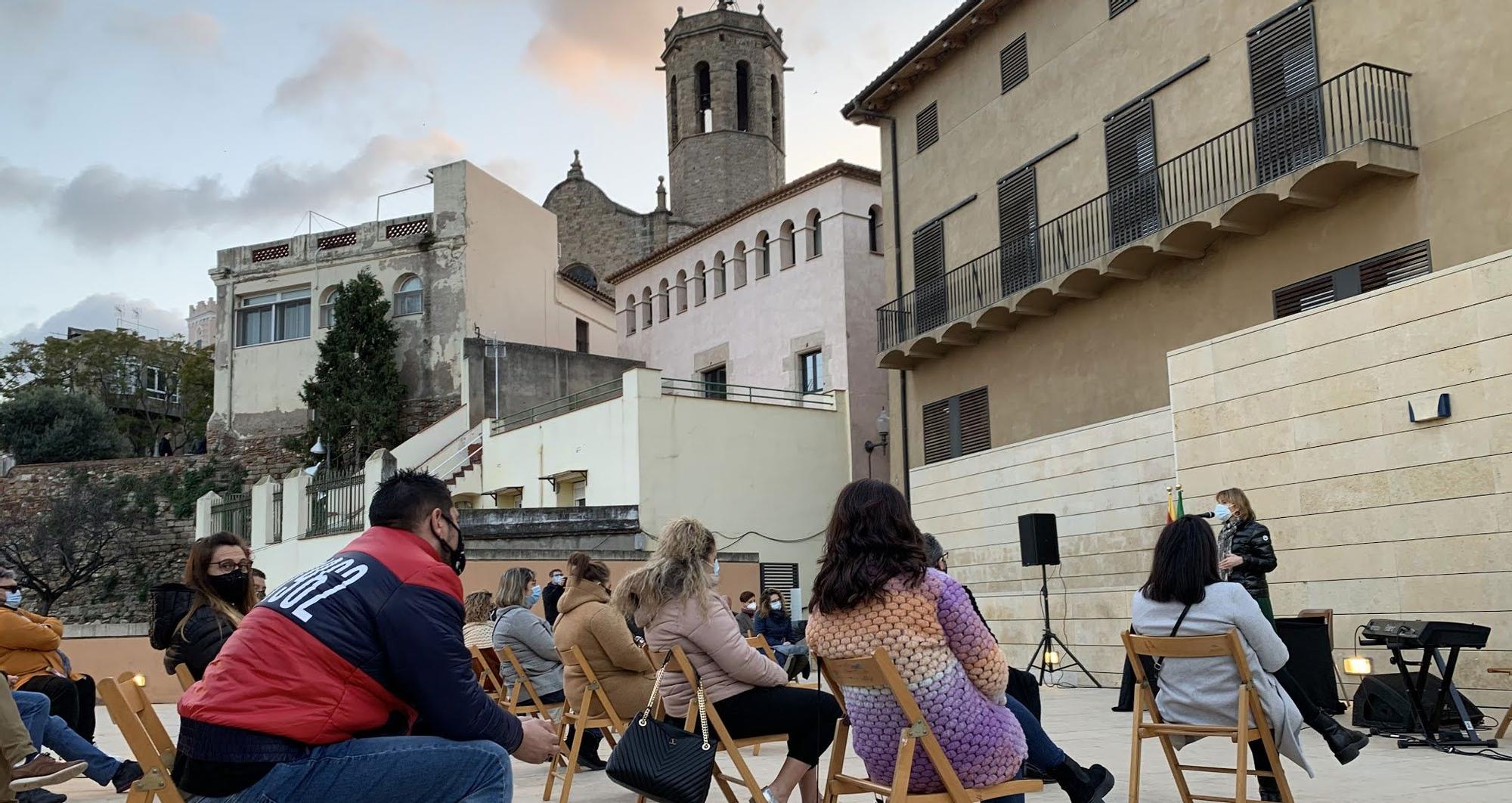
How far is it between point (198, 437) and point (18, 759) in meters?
40.8

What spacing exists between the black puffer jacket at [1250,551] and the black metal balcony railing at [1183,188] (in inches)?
215

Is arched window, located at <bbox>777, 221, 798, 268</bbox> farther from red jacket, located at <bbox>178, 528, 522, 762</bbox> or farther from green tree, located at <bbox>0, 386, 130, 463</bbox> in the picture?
red jacket, located at <bbox>178, 528, 522, 762</bbox>

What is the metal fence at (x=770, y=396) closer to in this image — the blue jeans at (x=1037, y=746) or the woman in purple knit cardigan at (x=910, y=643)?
the blue jeans at (x=1037, y=746)

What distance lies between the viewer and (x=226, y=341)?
3534 cm

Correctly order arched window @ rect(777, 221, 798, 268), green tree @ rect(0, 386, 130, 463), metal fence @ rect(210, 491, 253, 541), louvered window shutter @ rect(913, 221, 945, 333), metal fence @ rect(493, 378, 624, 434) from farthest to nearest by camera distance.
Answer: green tree @ rect(0, 386, 130, 463)
arched window @ rect(777, 221, 798, 268)
metal fence @ rect(210, 491, 253, 541)
metal fence @ rect(493, 378, 624, 434)
louvered window shutter @ rect(913, 221, 945, 333)

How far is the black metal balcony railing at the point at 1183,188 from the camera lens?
41.9ft

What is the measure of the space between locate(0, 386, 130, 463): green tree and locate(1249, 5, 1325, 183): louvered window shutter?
3800cm

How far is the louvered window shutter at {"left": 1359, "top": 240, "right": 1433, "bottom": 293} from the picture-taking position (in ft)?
40.4

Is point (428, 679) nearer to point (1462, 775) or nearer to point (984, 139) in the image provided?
point (1462, 775)

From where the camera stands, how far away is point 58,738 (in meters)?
7.26

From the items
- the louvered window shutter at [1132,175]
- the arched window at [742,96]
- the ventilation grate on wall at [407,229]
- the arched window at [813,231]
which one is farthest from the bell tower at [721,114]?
the louvered window shutter at [1132,175]

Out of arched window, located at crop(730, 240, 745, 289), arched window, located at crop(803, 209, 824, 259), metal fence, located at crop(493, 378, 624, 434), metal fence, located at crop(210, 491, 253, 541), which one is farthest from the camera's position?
arched window, located at crop(730, 240, 745, 289)

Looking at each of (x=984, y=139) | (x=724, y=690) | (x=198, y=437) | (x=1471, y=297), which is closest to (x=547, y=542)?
(x=984, y=139)

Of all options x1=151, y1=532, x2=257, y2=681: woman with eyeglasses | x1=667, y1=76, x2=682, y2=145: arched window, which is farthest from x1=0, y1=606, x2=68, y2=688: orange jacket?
x1=667, y1=76, x2=682, y2=145: arched window
